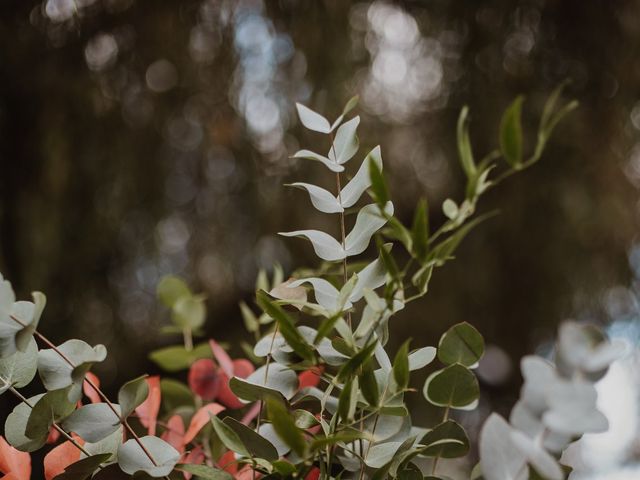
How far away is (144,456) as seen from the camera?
194mm

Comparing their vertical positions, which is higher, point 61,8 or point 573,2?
point 61,8

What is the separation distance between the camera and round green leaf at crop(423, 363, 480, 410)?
201 millimetres

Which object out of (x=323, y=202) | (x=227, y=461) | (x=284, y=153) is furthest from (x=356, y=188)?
(x=284, y=153)

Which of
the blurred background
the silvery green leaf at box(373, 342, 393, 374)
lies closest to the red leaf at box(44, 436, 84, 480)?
the silvery green leaf at box(373, 342, 393, 374)

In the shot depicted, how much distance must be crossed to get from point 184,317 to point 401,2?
93cm

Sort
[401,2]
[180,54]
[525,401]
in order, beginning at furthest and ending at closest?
[401,2]
[180,54]
[525,401]

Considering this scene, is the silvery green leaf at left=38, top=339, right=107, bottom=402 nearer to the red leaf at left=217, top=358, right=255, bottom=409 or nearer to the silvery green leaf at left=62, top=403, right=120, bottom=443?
the silvery green leaf at left=62, top=403, right=120, bottom=443

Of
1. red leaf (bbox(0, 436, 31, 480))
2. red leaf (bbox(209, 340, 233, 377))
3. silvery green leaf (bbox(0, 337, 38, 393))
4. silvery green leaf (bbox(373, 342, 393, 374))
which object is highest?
silvery green leaf (bbox(0, 337, 38, 393))

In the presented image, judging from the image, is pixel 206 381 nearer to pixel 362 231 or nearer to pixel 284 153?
pixel 362 231

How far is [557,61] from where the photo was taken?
3.81ft

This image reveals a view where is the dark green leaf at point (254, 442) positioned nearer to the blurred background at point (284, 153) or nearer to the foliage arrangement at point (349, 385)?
the foliage arrangement at point (349, 385)

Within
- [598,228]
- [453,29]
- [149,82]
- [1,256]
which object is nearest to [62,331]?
[1,256]

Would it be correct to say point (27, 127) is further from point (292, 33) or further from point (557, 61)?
point (557, 61)

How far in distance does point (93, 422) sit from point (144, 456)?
21mm
